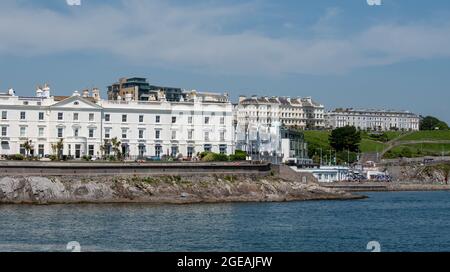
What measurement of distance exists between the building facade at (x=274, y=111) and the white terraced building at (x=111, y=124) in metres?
2.78

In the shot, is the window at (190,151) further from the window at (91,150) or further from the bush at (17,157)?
the bush at (17,157)

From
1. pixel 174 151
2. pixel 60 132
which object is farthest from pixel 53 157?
pixel 174 151

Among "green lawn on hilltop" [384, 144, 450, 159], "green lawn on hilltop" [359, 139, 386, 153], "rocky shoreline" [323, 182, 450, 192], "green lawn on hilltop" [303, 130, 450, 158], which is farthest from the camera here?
"green lawn on hilltop" [359, 139, 386, 153]

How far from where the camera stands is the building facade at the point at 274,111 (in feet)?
112

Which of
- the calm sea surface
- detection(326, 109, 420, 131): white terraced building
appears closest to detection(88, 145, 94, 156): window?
the calm sea surface

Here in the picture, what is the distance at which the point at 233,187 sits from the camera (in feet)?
104

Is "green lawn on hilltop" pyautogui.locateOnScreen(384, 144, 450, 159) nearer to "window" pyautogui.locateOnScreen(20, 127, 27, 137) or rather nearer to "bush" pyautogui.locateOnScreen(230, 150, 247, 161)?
"bush" pyautogui.locateOnScreen(230, 150, 247, 161)

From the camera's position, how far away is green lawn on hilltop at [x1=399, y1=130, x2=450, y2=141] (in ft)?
237

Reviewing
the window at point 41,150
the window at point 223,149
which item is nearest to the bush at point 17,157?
the window at point 41,150

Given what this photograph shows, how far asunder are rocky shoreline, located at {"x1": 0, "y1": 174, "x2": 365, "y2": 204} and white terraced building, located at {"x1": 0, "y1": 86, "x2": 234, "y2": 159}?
121 cm
